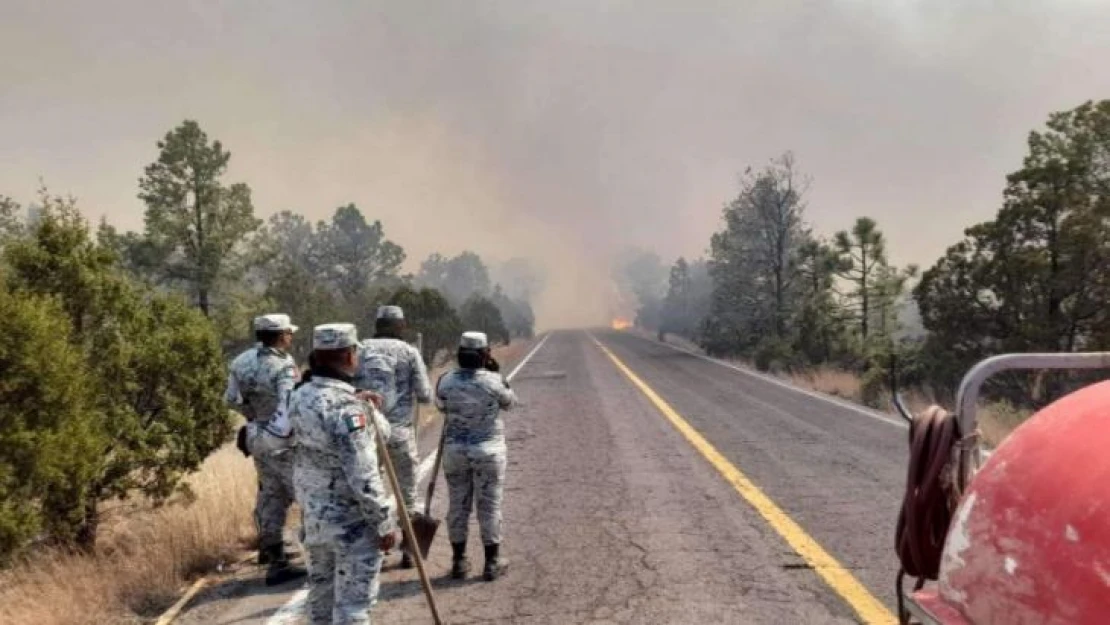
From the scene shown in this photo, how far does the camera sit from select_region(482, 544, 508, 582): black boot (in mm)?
5702

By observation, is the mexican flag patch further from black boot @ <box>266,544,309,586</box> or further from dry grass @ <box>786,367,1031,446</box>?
dry grass @ <box>786,367,1031,446</box>

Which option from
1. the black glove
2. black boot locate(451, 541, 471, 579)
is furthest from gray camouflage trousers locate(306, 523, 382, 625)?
black boot locate(451, 541, 471, 579)

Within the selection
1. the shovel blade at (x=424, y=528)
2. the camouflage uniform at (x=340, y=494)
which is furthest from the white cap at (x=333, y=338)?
the shovel blade at (x=424, y=528)

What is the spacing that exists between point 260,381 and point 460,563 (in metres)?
2.02

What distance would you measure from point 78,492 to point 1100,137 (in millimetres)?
18994

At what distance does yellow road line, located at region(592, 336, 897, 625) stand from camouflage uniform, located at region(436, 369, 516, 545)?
2.34 meters

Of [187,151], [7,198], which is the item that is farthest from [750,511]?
[7,198]

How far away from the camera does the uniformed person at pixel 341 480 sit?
13.0 ft

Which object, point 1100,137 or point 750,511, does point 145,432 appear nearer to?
point 750,511

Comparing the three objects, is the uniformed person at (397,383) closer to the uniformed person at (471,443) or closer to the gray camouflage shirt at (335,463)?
the uniformed person at (471,443)

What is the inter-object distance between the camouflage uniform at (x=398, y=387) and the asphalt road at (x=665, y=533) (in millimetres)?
754

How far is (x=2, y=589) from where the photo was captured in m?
6.15

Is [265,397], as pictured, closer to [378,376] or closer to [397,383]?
[378,376]

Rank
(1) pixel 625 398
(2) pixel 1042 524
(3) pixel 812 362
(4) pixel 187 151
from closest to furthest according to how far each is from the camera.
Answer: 1. (2) pixel 1042 524
2. (1) pixel 625 398
3. (3) pixel 812 362
4. (4) pixel 187 151
